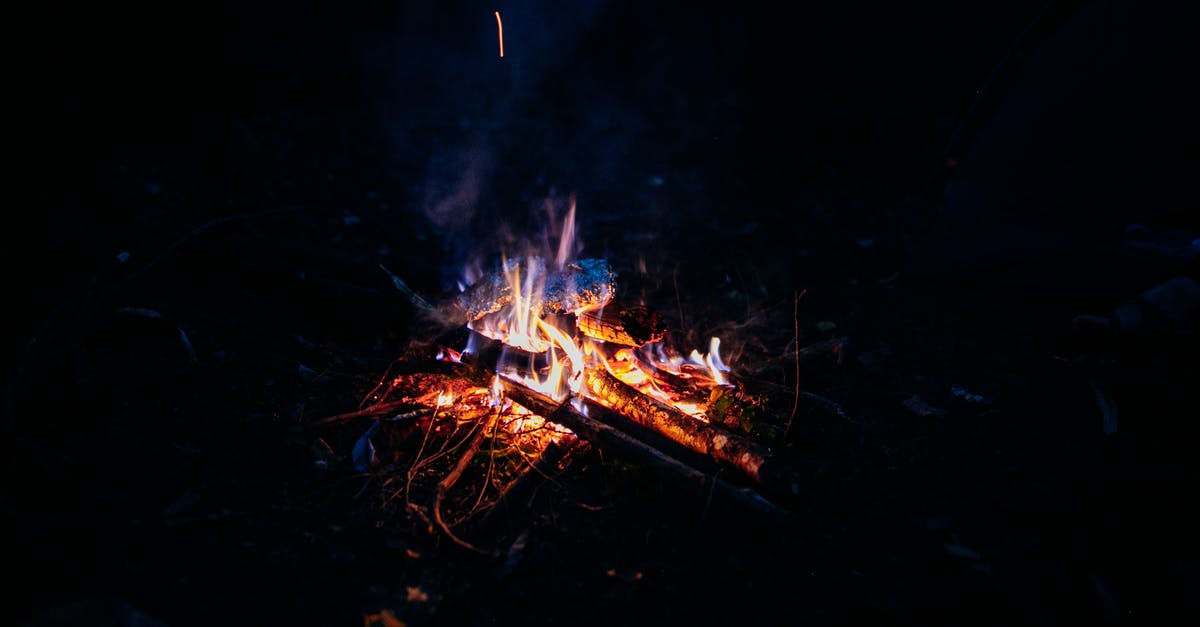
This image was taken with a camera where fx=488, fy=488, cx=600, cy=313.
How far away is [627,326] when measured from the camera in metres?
4.03

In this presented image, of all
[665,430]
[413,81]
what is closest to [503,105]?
[413,81]

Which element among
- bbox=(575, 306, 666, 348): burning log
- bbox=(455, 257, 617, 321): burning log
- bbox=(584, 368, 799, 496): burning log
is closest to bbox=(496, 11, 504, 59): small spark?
bbox=(455, 257, 617, 321): burning log

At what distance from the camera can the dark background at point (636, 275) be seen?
277 cm

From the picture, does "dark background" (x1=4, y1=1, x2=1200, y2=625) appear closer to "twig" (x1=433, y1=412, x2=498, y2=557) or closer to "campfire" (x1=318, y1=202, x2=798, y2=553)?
"twig" (x1=433, y1=412, x2=498, y2=557)

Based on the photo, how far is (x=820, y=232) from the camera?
24.1 feet

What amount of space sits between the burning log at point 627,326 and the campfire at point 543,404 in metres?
0.01

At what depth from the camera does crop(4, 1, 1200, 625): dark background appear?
9.08 ft

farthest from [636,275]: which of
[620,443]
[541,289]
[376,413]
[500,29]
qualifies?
[500,29]

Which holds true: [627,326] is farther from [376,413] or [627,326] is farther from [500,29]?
[500,29]

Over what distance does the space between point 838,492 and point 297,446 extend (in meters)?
3.75

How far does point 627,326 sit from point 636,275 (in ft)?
7.47

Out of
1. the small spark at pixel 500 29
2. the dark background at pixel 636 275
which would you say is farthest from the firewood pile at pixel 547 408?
the small spark at pixel 500 29

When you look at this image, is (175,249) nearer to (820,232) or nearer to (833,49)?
(820,232)

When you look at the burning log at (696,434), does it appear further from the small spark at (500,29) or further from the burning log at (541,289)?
the small spark at (500,29)
